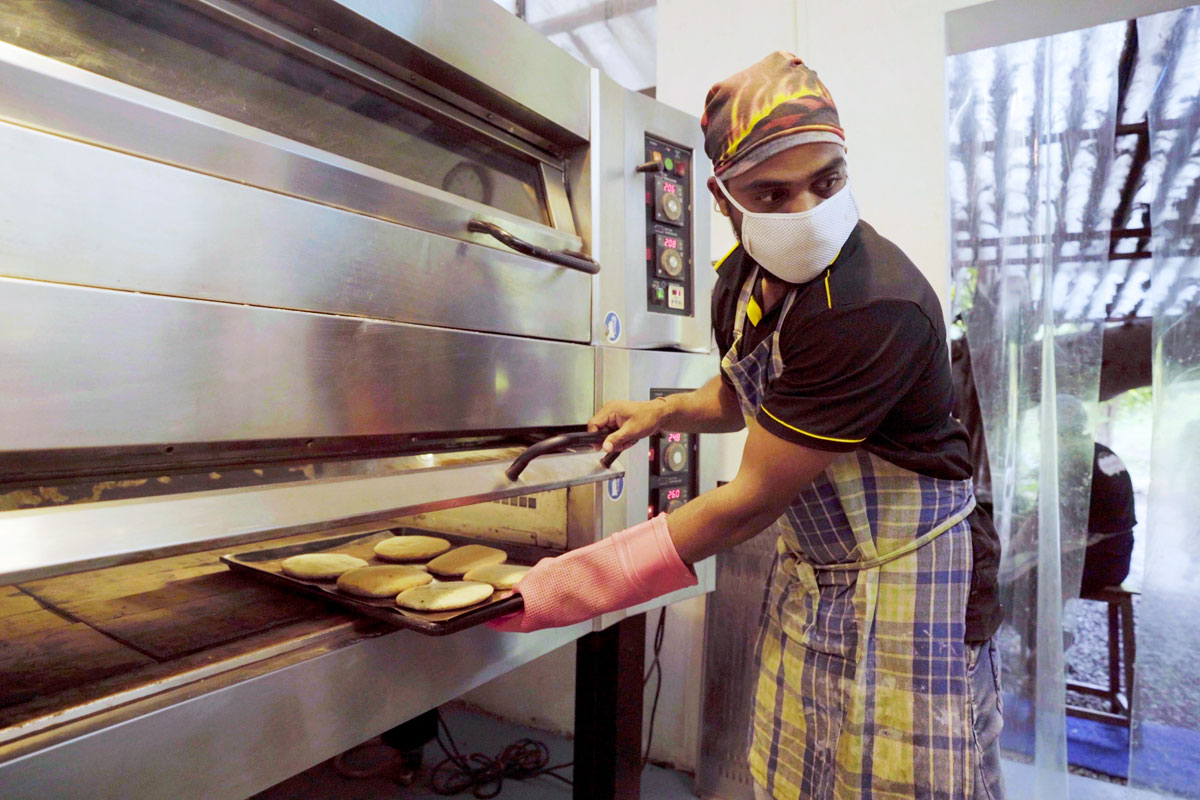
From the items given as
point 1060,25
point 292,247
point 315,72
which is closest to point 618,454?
point 292,247

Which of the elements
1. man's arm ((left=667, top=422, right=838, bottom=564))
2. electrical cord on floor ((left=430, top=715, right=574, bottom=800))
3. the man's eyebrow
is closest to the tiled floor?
electrical cord on floor ((left=430, top=715, right=574, bottom=800))

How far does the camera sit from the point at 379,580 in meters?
0.90

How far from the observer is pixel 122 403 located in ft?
1.97

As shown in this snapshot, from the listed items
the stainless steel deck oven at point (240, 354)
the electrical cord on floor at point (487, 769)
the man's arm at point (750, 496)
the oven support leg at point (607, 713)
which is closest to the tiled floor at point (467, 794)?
the electrical cord on floor at point (487, 769)

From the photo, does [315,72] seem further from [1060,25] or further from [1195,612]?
[1195,612]

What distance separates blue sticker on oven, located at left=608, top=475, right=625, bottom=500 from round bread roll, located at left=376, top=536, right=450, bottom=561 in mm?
307

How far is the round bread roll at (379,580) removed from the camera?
0.87 m

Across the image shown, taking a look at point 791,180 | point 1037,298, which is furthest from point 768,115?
point 1037,298

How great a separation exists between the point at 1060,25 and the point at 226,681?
2.28 meters

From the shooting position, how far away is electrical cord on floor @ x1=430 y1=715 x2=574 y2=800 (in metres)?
1.88

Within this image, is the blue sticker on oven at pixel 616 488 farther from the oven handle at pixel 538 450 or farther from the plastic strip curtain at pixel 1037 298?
the plastic strip curtain at pixel 1037 298

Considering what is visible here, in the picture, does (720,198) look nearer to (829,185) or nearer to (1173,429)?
(829,185)

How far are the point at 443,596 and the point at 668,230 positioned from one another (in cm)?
87

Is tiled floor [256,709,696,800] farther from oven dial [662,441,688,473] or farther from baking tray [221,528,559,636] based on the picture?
oven dial [662,441,688,473]
